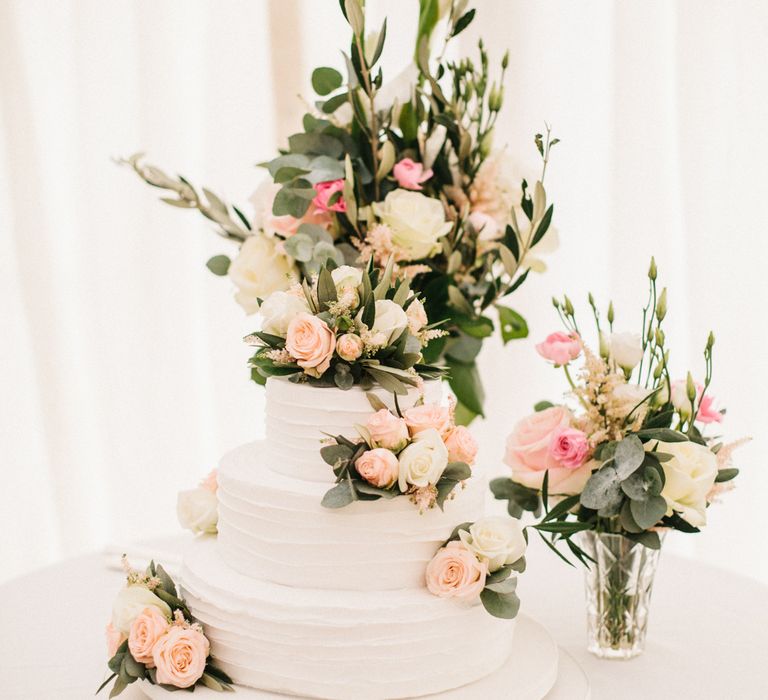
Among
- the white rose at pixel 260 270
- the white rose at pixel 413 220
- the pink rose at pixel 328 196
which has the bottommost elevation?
the white rose at pixel 260 270

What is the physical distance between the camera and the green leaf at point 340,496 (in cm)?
115

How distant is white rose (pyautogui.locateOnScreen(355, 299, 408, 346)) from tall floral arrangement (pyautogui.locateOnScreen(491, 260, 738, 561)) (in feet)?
0.85

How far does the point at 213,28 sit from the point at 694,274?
5.22 ft

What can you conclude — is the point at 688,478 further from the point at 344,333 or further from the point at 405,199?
the point at 405,199

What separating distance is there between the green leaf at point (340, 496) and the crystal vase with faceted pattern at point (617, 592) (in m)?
0.41

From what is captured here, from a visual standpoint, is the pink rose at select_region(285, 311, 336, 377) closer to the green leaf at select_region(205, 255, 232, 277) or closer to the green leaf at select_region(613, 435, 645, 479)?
the green leaf at select_region(613, 435, 645, 479)

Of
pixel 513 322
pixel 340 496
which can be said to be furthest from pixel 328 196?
pixel 340 496

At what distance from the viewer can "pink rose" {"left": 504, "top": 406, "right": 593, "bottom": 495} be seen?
4.43ft

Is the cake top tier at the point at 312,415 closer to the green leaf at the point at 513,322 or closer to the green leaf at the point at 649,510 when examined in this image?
the green leaf at the point at 649,510

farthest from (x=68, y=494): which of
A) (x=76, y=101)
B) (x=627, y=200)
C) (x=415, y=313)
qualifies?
(x=415, y=313)

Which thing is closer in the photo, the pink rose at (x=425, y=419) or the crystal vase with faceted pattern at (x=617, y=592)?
the pink rose at (x=425, y=419)

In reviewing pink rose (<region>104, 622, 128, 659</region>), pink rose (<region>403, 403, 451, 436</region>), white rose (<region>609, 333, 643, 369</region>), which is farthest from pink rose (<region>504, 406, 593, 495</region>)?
pink rose (<region>104, 622, 128, 659</region>)

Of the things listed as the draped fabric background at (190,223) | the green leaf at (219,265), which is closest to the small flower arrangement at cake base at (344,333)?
the green leaf at (219,265)

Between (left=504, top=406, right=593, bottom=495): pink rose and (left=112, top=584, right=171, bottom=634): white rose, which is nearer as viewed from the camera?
(left=112, top=584, right=171, bottom=634): white rose
